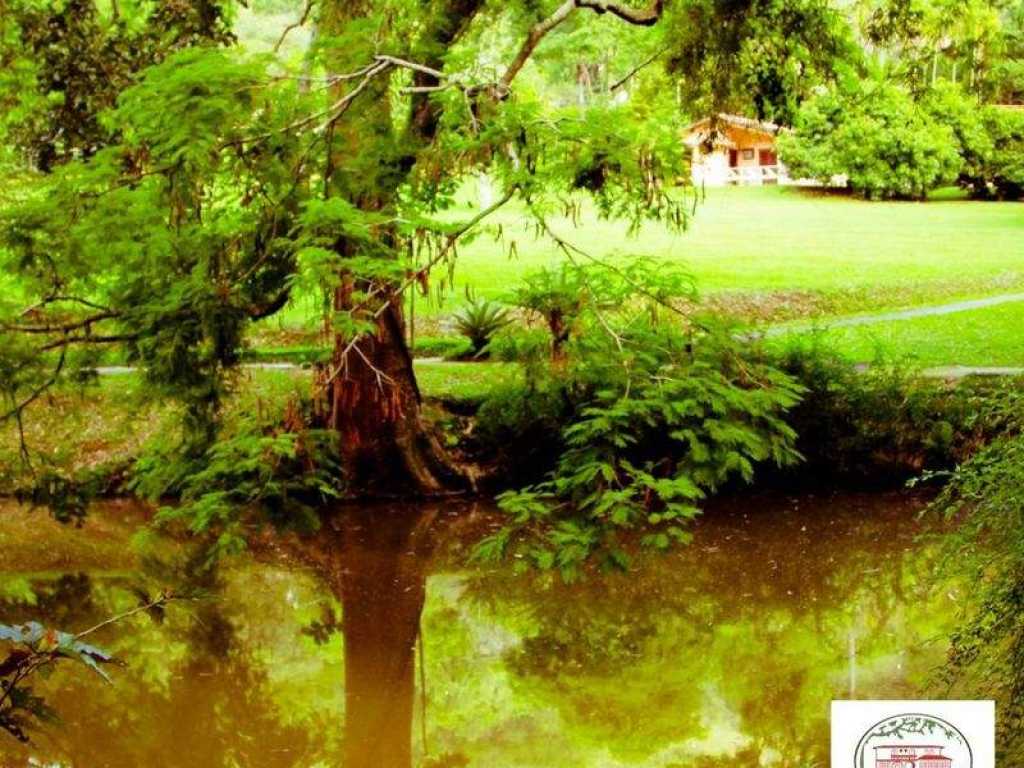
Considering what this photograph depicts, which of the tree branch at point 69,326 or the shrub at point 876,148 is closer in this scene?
the tree branch at point 69,326

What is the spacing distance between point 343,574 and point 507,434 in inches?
113

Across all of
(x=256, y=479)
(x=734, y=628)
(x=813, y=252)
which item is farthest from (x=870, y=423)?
(x=813, y=252)

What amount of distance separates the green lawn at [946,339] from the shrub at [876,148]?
18.7 metres

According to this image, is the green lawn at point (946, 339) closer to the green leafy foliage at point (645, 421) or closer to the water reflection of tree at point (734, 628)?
the water reflection of tree at point (734, 628)

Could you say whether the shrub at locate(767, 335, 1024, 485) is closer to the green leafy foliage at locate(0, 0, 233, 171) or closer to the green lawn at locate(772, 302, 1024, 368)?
the green lawn at locate(772, 302, 1024, 368)

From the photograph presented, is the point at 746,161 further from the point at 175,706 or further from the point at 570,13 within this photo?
the point at 175,706

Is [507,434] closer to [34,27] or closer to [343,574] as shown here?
[343,574]

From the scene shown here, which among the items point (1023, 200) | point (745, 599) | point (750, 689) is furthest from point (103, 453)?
point (1023, 200)

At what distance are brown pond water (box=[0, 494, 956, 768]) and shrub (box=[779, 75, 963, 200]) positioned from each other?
2821 centimetres

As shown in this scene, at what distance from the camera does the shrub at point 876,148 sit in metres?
42.5

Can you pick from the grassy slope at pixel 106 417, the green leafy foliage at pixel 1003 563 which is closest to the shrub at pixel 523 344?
the green leafy foliage at pixel 1003 563

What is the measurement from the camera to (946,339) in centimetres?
2147

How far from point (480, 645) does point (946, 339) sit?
11324 millimetres

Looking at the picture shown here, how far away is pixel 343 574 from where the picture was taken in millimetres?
14453
